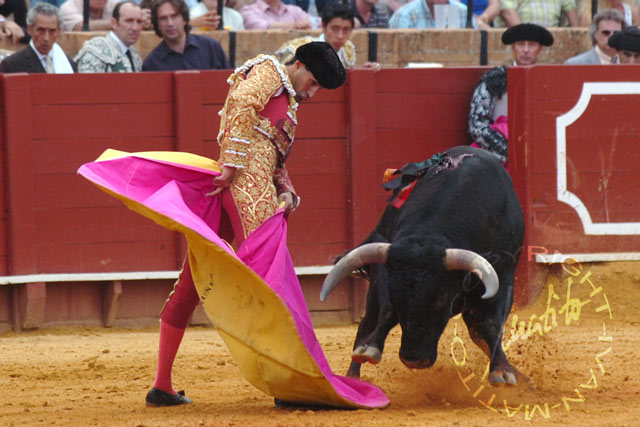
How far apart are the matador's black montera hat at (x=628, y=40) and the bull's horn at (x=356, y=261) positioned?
11.4ft

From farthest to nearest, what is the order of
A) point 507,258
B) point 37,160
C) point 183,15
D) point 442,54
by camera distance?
1. point 442,54
2. point 183,15
3. point 37,160
4. point 507,258

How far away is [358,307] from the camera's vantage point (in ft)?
20.9

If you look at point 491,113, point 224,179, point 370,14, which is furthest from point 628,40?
point 224,179

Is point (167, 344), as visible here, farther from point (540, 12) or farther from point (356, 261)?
point (540, 12)

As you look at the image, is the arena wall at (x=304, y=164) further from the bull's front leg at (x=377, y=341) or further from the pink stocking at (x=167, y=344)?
the bull's front leg at (x=377, y=341)

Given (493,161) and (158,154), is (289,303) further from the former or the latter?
(493,161)

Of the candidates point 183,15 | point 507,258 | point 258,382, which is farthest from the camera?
point 183,15

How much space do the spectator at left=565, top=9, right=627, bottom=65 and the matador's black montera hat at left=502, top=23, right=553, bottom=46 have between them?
500 mm

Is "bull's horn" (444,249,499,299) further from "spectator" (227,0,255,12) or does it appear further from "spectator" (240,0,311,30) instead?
"spectator" (227,0,255,12)

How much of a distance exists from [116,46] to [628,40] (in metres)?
3.08

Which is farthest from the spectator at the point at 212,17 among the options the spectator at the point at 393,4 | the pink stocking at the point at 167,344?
the pink stocking at the point at 167,344

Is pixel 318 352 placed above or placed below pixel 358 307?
above

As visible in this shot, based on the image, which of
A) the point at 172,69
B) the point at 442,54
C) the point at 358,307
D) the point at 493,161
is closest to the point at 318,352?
the point at 493,161

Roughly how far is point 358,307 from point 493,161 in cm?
205
